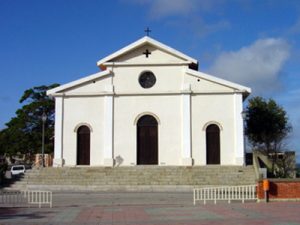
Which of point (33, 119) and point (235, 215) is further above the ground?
point (33, 119)

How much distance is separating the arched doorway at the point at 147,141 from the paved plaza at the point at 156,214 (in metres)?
13.8

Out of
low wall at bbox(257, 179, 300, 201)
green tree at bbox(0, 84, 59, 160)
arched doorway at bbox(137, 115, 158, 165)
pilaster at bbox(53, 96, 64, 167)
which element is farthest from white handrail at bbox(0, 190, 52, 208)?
green tree at bbox(0, 84, 59, 160)

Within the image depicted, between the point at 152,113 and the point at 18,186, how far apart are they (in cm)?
1000

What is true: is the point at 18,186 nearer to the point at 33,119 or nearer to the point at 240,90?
the point at 240,90

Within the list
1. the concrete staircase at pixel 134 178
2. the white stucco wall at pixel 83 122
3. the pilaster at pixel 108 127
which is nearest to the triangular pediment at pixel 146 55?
the pilaster at pixel 108 127

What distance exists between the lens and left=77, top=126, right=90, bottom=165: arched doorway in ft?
109

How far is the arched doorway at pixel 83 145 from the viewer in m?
33.2

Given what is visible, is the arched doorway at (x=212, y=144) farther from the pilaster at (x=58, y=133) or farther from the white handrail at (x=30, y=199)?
the white handrail at (x=30, y=199)

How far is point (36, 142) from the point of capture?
5422 centimetres

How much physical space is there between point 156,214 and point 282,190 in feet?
20.5

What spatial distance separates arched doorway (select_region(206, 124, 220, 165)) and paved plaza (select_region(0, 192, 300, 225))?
555 inches

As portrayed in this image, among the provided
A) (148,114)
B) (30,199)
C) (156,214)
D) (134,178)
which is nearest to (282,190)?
(156,214)

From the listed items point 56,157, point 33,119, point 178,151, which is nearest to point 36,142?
point 33,119

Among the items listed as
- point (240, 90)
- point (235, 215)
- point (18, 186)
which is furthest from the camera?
point (240, 90)
